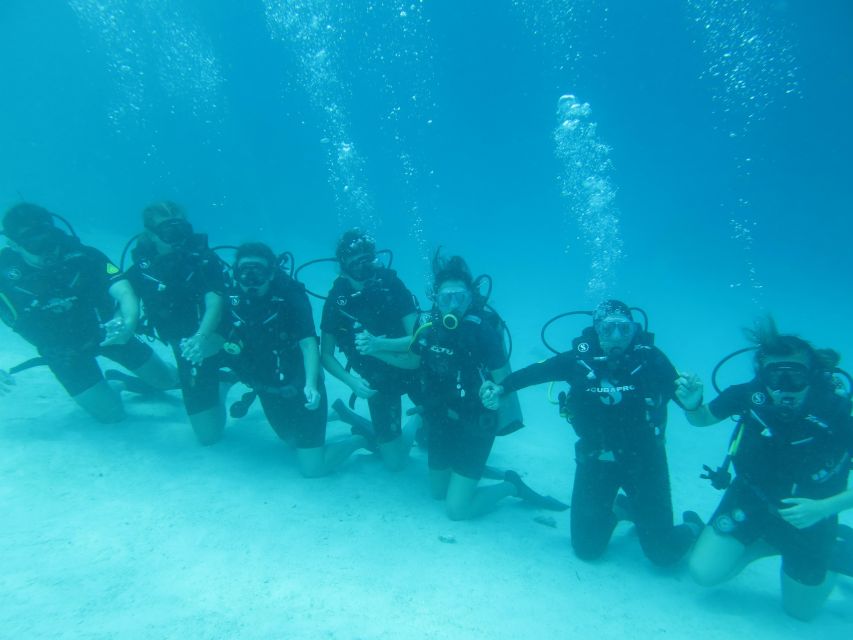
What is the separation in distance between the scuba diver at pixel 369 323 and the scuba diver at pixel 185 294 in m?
1.39

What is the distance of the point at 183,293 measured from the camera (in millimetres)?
5988

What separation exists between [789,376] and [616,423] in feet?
4.89

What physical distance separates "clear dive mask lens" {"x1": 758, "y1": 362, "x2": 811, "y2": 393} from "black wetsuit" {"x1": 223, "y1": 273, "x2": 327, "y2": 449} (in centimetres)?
453

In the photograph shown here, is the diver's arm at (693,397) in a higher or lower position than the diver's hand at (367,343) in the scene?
lower

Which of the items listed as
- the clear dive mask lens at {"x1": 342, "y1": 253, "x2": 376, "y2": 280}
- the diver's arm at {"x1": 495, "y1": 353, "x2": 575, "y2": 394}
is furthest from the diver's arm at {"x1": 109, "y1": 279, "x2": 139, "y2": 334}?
the diver's arm at {"x1": 495, "y1": 353, "x2": 575, "y2": 394}

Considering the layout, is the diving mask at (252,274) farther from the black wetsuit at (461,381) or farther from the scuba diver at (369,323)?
the black wetsuit at (461,381)

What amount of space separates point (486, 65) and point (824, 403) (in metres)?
57.5

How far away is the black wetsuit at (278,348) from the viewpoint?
5461mm

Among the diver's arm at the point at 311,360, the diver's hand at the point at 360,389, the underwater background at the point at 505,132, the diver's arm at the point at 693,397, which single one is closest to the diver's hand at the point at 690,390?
the diver's arm at the point at 693,397

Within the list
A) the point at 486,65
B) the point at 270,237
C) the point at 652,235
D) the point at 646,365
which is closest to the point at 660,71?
the point at 486,65

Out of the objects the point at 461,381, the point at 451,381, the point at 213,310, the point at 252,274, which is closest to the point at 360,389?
the point at 451,381

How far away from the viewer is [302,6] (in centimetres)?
4272

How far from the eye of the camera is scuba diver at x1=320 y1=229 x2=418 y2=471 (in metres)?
5.51

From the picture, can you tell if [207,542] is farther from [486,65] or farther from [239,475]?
[486,65]
